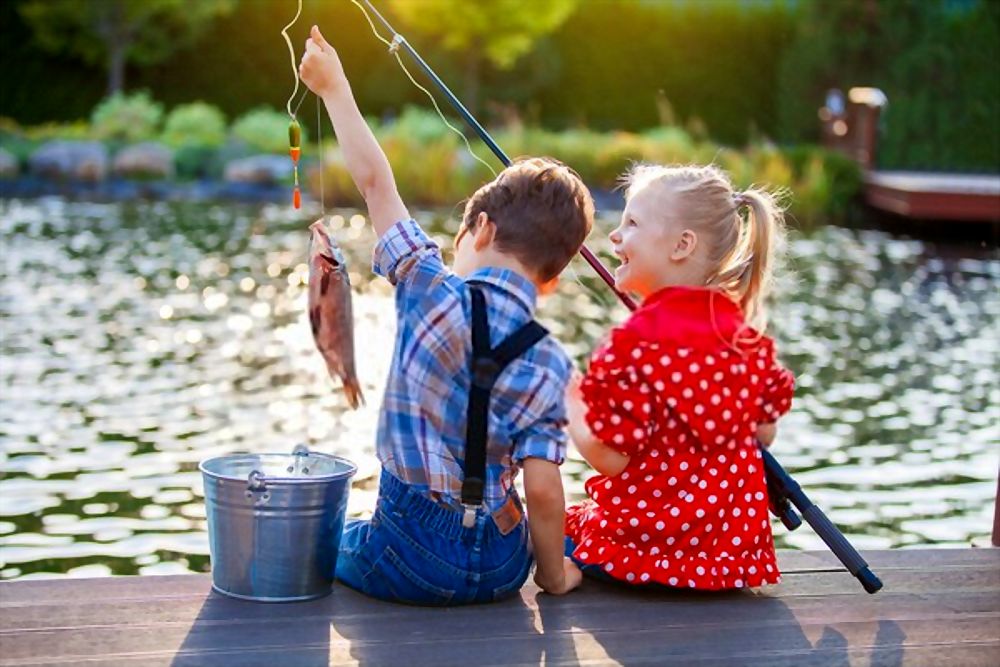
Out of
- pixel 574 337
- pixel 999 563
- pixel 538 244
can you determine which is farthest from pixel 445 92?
pixel 574 337

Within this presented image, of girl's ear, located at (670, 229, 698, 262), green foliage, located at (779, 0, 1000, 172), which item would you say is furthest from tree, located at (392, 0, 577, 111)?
girl's ear, located at (670, 229, 698, 262)

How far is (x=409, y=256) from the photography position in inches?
112

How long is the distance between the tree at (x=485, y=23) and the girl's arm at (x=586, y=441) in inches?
807

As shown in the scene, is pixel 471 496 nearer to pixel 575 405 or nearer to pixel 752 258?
pixel 575 405

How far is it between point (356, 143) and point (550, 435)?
2.07 ft

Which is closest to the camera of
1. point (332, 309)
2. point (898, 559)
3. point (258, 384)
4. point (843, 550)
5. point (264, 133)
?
point (332, 309)

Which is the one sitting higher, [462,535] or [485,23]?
[485,23]

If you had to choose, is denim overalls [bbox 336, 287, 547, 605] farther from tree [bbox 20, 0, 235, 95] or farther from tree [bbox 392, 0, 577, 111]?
tree [bbox 392, 0, 577, 111]

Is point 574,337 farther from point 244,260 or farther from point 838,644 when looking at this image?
point 838,644

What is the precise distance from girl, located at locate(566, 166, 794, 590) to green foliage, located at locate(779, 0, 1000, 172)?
1867cm

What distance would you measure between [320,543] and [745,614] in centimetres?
81

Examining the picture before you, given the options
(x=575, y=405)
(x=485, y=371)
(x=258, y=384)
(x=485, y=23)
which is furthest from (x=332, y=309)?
(x=485, y=23)

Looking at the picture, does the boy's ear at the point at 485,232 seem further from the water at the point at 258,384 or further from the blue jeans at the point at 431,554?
the water at the point at 258,384

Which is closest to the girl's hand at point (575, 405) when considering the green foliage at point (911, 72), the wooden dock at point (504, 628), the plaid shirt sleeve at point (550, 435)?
the plaid shirt sleeve at point (550, 435)
